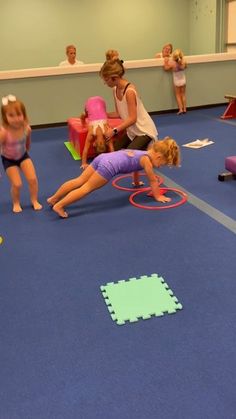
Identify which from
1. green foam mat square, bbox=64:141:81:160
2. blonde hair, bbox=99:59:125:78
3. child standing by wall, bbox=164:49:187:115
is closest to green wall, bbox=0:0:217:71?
child standing by wall, bbox=164:49:187:115

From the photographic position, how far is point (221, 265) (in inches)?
92.0

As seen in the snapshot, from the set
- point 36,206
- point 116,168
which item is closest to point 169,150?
point 116,168

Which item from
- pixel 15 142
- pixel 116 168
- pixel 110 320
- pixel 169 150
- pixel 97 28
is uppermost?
pixel 97 28

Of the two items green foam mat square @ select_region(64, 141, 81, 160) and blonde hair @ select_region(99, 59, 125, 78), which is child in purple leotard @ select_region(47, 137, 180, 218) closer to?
blonde hair @ select_region(99, 59, 125, 78)

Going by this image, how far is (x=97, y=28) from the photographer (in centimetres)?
1000

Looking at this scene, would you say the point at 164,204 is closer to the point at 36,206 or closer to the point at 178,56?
the point at 36,206

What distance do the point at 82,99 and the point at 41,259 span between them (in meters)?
4.58

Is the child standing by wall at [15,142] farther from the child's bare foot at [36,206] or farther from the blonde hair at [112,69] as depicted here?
the blonde hair at [112,69]

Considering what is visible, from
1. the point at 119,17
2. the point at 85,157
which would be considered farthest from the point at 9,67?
the point at 85,157

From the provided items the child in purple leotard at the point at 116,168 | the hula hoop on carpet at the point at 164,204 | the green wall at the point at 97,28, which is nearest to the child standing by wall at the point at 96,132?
the hula hoop on carpet at the point at 164,204

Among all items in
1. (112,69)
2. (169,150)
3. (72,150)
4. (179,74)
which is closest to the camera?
(169,150)

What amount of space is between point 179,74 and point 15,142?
4477mm

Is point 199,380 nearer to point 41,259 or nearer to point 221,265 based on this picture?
point 221,265

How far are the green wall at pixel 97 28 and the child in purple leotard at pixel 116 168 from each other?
770 centimetres
